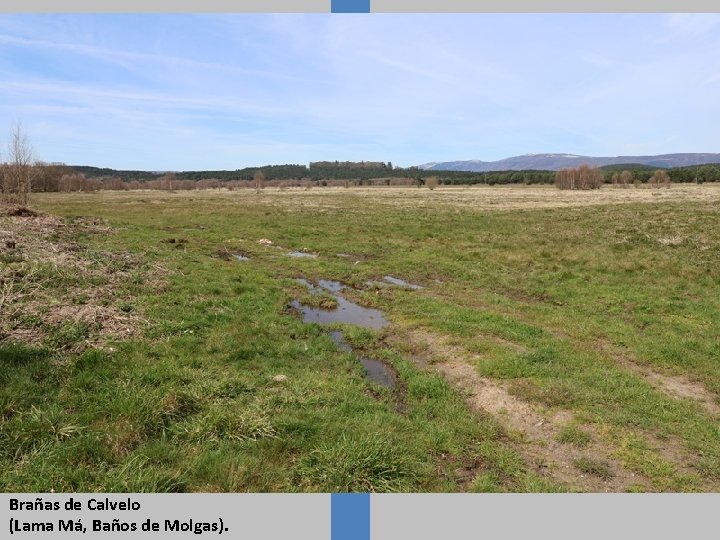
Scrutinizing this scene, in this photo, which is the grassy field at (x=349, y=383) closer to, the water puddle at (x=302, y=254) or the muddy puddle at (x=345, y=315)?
the muddy puddle at (x=345, y=315)

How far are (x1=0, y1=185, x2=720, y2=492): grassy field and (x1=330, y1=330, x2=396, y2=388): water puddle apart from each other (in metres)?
0.25

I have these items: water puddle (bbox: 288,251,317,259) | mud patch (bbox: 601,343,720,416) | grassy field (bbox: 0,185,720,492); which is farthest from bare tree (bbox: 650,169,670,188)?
mud patch (bbox: 601,343,720,416)

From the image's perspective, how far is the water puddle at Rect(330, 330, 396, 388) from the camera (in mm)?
8540

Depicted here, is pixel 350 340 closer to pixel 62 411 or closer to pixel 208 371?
pixel 208 371

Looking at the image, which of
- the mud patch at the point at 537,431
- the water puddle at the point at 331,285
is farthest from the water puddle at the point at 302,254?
the mud patch at the point at 537,431

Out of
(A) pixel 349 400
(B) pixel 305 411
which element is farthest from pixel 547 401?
(B) pixel 305 411

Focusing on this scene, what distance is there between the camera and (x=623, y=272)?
57.8 feet

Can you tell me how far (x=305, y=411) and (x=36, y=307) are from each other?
23.6ft

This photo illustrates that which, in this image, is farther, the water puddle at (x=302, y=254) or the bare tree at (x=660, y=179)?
the bare tree at (x=660, y=179)

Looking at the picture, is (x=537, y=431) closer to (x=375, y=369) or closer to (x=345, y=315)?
(x=375, y=369)

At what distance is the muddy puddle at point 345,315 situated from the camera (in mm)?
12294

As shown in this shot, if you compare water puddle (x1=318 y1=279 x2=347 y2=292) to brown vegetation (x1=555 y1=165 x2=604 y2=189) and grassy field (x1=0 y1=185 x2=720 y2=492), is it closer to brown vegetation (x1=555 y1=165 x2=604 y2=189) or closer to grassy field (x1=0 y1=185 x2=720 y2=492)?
grassy field (x1=0 y1=185 x2=720 y2=492)

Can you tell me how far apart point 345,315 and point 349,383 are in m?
5.25

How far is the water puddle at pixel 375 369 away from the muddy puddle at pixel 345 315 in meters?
1.70
